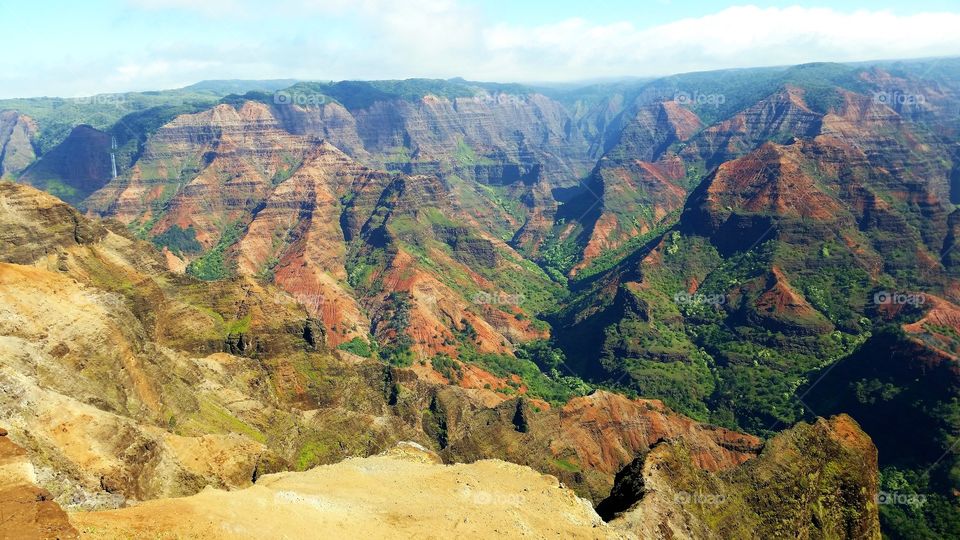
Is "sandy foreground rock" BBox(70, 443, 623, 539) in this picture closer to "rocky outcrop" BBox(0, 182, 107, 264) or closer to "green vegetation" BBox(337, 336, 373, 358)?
"rocky outcrop" BBox(0, 182, 107, 264)

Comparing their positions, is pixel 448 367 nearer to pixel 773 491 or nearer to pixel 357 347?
pixel 357 347

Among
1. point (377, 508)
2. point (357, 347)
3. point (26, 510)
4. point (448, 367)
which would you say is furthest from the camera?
point (357, 347)

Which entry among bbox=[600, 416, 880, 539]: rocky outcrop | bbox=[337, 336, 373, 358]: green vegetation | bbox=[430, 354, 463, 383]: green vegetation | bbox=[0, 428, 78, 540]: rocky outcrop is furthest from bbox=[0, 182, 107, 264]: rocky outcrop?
bbox=[600, 416, 880, 539]: rocky outcrop

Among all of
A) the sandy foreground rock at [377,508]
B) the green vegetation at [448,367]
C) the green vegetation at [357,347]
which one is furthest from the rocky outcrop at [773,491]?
the green vegetation at [357,347]

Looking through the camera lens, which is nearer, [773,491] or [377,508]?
[377,508]

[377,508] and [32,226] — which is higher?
[32,226]

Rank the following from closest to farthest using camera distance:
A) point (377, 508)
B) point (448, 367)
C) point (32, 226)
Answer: point (377, 508), point (32, 226), point (448, 367)

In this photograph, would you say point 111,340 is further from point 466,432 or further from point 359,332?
point 359,332

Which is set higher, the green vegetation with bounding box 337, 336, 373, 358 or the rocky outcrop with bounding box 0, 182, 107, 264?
the rocky outcrop with bounding box 0, 182, 107, 264

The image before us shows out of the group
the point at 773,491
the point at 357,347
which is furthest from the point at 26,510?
the point at 357,347
